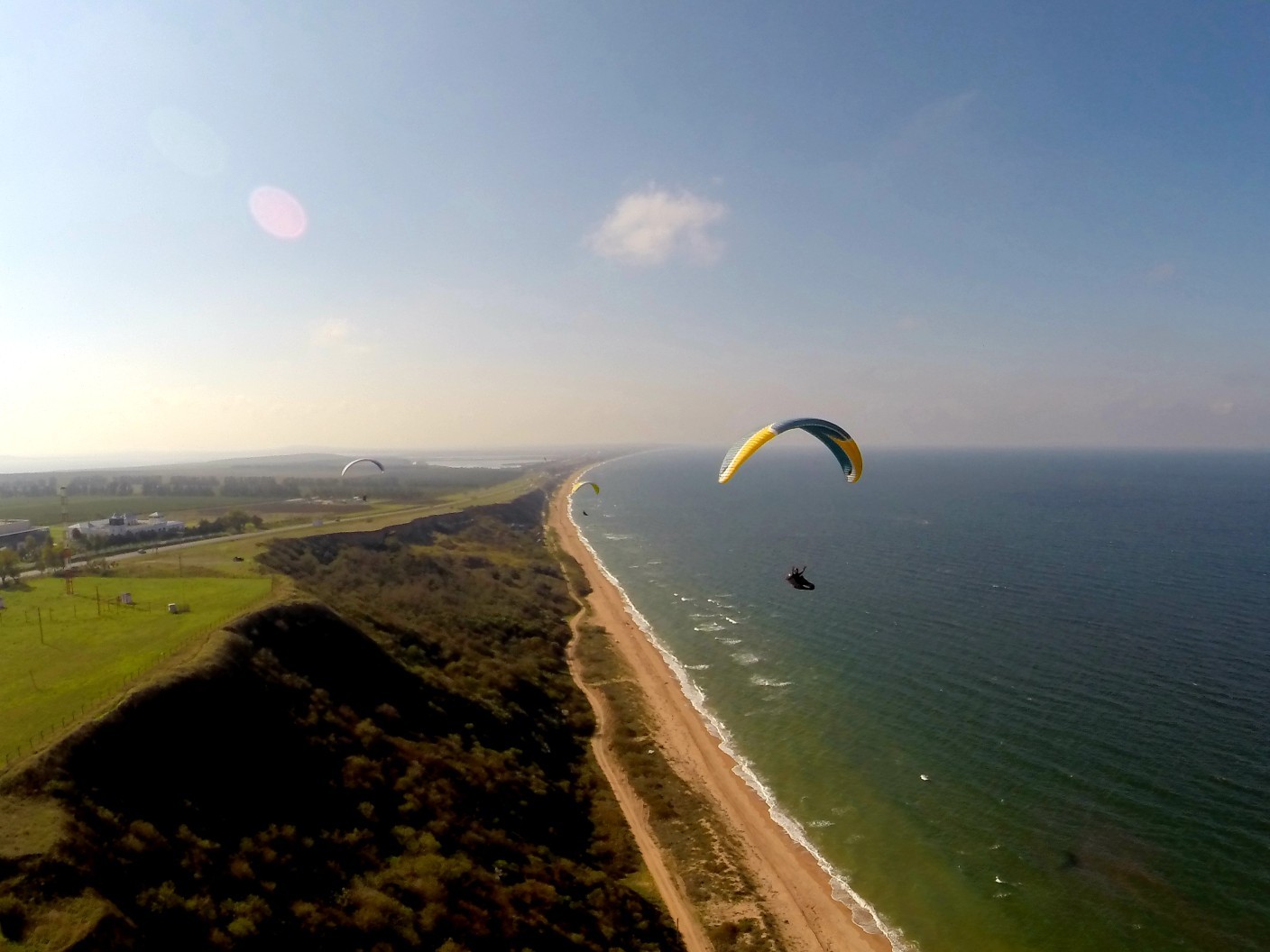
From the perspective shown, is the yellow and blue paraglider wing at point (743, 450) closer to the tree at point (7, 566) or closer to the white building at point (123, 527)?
the tree at point (7, 566)

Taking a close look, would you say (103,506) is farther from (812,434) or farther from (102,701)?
(812,434)

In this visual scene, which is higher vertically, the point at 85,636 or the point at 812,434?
the point at 812,434

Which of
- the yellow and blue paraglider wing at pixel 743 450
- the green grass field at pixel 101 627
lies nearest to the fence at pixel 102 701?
the green grass field at pixel 101 627

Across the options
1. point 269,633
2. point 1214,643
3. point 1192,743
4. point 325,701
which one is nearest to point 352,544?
point 269,633

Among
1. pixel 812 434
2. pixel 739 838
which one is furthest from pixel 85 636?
pixel 812 434

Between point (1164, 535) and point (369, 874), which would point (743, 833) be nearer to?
point (369, 874)


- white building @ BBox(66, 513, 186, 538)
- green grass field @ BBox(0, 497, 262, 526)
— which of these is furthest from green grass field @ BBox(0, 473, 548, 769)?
green grass field @ BBox(0, 497, 262, 526)
